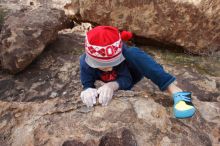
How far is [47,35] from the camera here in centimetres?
381

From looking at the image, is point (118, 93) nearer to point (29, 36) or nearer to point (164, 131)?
point (164, 131)

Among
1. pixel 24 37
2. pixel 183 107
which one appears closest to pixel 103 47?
pixel 183 107

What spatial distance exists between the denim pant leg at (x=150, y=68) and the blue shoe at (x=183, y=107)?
0.21 metres

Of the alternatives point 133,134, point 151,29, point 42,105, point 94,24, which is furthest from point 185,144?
point 94,24

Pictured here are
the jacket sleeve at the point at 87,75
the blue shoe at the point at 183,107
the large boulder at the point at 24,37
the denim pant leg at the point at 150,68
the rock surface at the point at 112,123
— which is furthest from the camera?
the large boulder at the point at 24,37

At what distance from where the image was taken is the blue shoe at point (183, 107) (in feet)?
5.97

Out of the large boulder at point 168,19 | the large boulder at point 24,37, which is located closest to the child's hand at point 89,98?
the large boulder at point 24,37

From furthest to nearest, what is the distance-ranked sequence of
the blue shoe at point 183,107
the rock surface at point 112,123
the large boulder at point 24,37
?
the large boulder at point 24,37
the blue shoe at point 183,107
the rock surface at point 112,123

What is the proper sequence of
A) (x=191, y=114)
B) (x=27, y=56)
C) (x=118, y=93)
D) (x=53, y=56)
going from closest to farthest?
(x=191, y=114) < (x=118, y=93) < (x=27, y=56) < (x=53, y=56)

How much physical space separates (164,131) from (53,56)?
2390 millimetres

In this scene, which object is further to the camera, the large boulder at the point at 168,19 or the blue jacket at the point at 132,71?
the large boulder at the point at 168,19

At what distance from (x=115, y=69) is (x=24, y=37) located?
5.54ft

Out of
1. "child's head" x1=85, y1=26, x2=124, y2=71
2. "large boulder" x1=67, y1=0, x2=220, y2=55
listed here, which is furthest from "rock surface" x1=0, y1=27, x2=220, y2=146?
"large boulder" x1=67, y1=0, x2=220, y2=55

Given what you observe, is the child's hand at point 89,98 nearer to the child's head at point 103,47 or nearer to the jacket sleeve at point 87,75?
the child's head at point 103,47
